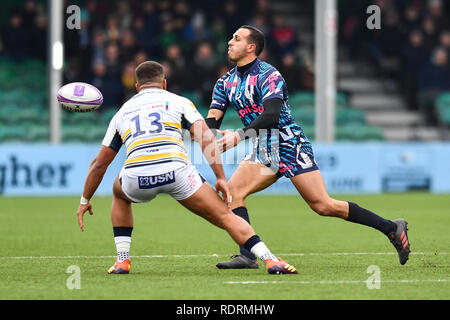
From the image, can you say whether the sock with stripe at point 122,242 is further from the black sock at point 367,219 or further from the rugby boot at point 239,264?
the black sock at point 367,219

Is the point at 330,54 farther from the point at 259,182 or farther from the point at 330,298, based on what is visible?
the point at 330,298

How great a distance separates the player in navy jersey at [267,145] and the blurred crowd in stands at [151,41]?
11.5 metres

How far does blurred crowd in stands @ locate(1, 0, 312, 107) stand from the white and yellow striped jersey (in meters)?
12.4

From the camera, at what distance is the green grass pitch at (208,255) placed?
22.0ft

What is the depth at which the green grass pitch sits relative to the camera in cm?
672

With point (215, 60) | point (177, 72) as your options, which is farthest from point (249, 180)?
point (215, 60)

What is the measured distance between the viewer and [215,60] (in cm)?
2075

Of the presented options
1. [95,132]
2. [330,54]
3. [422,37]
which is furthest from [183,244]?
[422,37]

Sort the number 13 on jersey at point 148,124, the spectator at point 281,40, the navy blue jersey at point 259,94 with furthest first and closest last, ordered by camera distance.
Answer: the spectator at point 281,40, the navy blue jersey at point 259,94, the number 13 on jersey at point 148,124

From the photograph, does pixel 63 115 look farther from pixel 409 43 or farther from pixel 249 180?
pixel 249 180

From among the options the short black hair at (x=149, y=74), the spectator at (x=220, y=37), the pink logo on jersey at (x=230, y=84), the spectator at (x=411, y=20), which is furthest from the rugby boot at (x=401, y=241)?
the spectator at (x=411, y=20)

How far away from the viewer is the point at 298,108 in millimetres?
21703

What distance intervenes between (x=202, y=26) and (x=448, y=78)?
6121 mm

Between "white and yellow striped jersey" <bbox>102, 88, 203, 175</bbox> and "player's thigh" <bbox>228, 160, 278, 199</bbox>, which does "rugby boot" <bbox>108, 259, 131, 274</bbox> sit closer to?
"white and yellow striped jersey" <bbox>102, 88, 203, 175</bbox>
